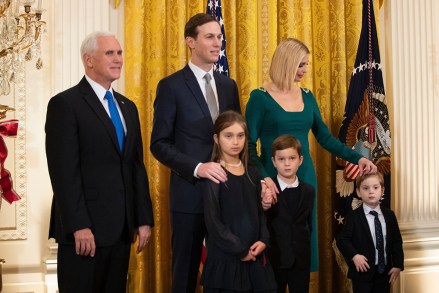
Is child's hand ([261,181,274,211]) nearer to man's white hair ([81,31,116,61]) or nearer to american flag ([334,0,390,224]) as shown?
man's white hair ([81,31,116,61])

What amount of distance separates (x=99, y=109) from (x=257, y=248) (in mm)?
977

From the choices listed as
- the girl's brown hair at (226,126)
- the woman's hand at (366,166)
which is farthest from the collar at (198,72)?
the woman's hand at (366,166)

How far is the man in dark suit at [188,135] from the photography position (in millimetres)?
3584

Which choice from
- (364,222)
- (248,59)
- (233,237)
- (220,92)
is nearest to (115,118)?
(220,92)

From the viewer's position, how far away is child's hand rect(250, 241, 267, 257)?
136 inches

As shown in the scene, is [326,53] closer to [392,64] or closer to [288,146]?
[392,64]

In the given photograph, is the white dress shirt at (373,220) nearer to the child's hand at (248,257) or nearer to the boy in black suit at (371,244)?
the boy in black suit at (371,244)

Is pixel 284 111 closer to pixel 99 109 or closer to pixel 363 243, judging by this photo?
pixel 363 243

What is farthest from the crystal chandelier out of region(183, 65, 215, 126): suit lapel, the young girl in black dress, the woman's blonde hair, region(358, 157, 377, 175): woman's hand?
region(358, 157, 377, 175): woman's hand

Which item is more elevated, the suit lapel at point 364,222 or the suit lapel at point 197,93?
the suit lapel at point 197,93

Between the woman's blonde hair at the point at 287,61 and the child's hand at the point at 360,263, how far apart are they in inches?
41.4

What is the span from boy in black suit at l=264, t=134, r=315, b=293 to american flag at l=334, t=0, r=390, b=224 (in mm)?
986

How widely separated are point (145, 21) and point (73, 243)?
222 cm

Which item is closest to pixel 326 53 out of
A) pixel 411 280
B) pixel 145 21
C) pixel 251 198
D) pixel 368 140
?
pixel 368 140
